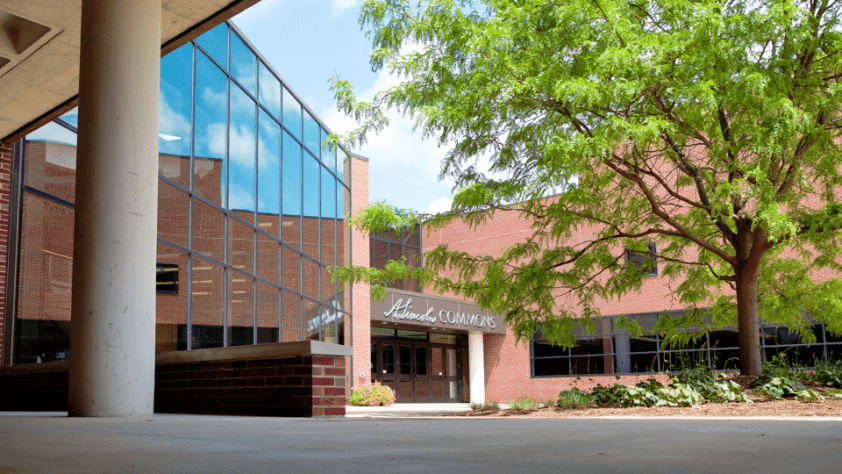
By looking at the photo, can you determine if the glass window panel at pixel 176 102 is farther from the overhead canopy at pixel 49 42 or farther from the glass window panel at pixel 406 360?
the glass window panel at pixel 406 360

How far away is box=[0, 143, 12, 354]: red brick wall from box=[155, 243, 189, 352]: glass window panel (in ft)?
7.03

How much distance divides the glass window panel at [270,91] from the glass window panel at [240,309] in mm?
4626

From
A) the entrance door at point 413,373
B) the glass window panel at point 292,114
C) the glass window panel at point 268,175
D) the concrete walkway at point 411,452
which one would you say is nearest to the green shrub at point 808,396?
the concrete walkway at point 411,452

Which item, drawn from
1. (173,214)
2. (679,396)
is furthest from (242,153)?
(679,396)

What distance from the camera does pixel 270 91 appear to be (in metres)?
17.0

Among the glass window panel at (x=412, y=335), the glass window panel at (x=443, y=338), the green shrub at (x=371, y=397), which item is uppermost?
the glass window panel at (x=412, y=335)

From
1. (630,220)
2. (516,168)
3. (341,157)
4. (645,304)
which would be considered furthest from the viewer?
(645,304)

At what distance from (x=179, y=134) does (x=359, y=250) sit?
14033 mm

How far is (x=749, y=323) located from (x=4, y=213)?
39.8ft

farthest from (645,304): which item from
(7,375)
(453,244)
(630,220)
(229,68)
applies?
(7,375)

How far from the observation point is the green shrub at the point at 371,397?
23203 mm

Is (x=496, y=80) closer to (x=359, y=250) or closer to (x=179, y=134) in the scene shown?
(x=179, y=134)

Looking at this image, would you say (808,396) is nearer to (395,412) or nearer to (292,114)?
(395,412)

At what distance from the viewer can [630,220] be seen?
1334 cm
